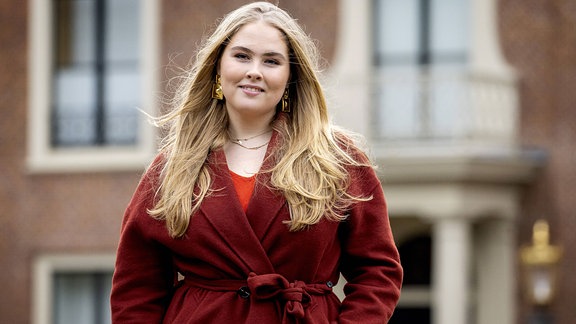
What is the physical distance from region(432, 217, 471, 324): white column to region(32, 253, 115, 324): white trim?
164 inches

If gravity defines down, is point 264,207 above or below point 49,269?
above

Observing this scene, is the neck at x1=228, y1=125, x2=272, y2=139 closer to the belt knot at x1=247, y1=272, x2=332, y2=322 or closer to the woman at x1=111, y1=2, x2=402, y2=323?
the woman at x1=111, y1=2, x2=402, y2=323

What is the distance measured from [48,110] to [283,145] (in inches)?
541

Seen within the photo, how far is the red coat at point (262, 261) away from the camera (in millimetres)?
4039

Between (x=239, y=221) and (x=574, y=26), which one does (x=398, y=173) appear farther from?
(x=239, y=221)

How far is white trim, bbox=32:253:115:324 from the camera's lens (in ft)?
57.3

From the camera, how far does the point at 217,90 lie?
168 inches

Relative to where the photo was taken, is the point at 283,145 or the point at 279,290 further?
the point at 283,145

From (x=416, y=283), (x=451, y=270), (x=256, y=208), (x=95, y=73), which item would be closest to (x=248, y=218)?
(x=256, y=208)

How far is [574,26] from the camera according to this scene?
50.5 ft

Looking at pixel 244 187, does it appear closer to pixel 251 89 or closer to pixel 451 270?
pixel 251 89

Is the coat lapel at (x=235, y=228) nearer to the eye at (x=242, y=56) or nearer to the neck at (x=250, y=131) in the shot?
the neck at (x=250, y=131)

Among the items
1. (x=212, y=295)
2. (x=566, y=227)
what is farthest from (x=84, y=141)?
(x=212, y=295)

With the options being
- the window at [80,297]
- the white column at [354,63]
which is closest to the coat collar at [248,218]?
the white column at [354,63]
